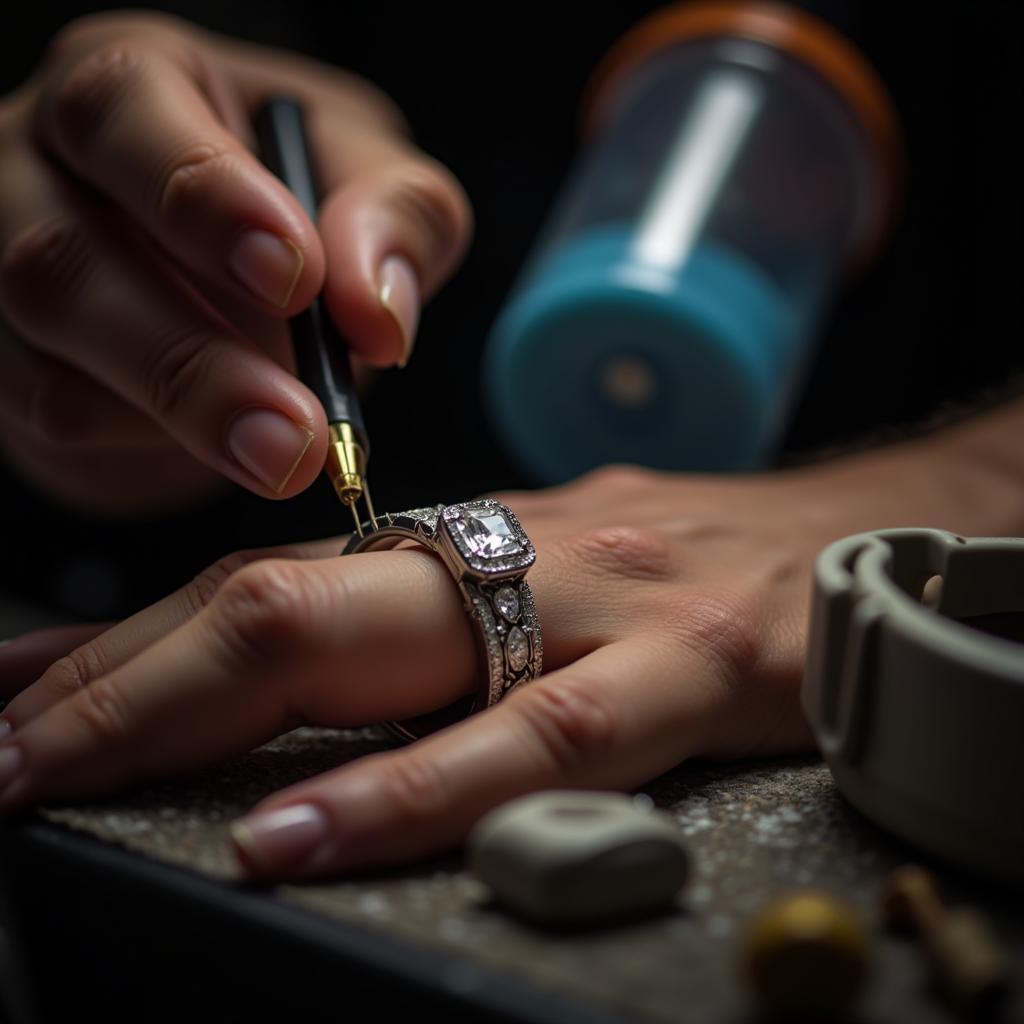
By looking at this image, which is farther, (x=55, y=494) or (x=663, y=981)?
Answer: (x=55, y=494)

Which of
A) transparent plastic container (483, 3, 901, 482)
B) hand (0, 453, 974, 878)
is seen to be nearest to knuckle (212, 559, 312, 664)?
hand (0, 453, 974, 878)

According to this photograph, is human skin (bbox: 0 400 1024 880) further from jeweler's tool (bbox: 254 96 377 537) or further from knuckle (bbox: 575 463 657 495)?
knuckle (bbox: 575 463 657 495)

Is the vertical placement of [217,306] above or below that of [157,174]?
below

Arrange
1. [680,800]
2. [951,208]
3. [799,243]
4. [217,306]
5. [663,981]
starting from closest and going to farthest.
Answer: [663,981] → [680,800] → [217,306] → [799,243] → [951,208]

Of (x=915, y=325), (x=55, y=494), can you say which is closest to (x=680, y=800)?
(x=55, y=494)

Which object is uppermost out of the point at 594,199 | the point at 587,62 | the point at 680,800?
the point at 587,62

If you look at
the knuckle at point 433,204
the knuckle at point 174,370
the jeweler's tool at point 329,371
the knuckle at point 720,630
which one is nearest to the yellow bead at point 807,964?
the knuckle at point 720,630

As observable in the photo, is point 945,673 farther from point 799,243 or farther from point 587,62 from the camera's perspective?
point 587,62
